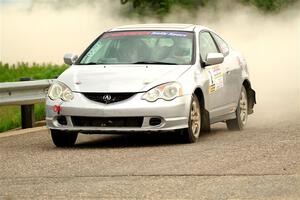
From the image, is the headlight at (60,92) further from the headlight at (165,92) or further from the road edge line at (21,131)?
the road edge line at (21,131)

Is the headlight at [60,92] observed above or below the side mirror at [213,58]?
below

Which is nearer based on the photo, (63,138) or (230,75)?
(63,138)

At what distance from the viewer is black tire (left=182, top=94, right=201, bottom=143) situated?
44.9 ft

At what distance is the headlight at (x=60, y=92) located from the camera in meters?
13.6

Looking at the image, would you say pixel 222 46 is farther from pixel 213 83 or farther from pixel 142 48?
pixel 142 48

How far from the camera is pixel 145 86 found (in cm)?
1341

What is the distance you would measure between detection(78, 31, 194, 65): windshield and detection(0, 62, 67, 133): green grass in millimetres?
2890

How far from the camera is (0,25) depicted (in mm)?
29312

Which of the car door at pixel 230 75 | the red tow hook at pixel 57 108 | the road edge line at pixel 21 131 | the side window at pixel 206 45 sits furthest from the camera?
the road edge line at pixel 21 131

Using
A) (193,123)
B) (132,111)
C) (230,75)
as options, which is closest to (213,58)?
(193,123)

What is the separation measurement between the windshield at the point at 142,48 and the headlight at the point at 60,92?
0.90 metres

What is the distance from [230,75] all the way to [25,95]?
3.30 m

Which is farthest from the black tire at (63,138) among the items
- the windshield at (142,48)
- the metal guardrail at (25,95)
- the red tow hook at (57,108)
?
the metal guardrail at (25,95)

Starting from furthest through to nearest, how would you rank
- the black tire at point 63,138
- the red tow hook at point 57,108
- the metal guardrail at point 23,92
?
the metal guardrail at point 23,92 → the black tire at point 63,138 → the red tow hook at point 57,108
